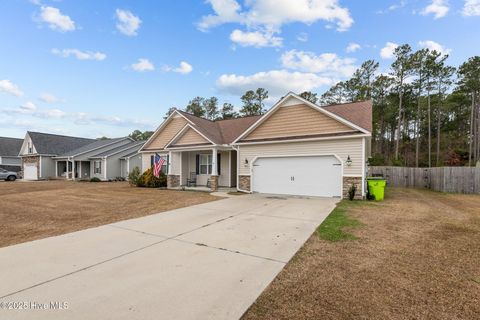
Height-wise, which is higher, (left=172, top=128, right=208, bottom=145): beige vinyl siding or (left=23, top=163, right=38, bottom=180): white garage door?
(left=172, top=128, right=208, bottom=145): beige vinyl siding

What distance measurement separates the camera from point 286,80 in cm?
2648

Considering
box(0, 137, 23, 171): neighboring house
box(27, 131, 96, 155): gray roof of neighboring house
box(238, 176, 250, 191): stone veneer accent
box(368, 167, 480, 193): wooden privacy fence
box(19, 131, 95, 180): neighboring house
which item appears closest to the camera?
box(238, 176, 250, 191): stone veneer accent

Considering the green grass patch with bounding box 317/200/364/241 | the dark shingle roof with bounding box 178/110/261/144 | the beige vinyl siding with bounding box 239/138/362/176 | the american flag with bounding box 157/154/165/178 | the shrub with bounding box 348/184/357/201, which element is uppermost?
the dark shingle roof with bounding box 178/110/261/144

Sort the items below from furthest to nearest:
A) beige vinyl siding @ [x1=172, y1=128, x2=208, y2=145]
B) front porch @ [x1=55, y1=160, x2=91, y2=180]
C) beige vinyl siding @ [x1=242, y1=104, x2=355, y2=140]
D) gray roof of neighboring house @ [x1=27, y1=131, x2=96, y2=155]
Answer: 1. gray roof of neighboring house @ [x1=27, y1=131, x2=96, y2=155]
2. front porch @ [x1=55, y1=160, x2=91, y2=180]
3. beige vinyl siding @ [x1=172, y1=128, x2=208, y2=145]
4. beige vinyl siding @ [x1=242, y1=104, x2=355, y2=140]

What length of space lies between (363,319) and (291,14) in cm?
1466

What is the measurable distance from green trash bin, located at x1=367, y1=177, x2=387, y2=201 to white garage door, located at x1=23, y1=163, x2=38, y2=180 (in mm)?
33119

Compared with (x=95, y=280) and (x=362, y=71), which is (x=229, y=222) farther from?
(x=362, y=71)

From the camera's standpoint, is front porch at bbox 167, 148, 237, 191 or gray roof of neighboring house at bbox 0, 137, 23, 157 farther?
gray roof of neighboring house at bbox 0, 137, 23, 157

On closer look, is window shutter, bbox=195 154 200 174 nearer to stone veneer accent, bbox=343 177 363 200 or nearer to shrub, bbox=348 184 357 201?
stone veneer accent, bbox=343 177 363 200

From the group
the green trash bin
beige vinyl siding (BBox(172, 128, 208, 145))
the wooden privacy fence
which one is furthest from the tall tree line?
beige vinyl siding (BBox(172, 128, 208, 145))

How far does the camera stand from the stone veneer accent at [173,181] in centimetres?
1681

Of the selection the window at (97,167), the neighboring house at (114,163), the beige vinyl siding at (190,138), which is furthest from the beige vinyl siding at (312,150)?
the window at (97,167)

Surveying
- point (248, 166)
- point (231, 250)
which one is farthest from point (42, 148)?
point (231, 250)

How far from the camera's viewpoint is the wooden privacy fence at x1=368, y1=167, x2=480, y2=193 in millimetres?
14836
